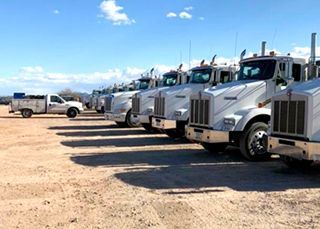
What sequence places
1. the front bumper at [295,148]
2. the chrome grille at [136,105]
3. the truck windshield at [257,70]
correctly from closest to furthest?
1. the front bumper at [295,148]
2. the truck windshield at [257,70]
3. the chrome grille at [136,105]

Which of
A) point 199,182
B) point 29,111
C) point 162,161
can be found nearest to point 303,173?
point 199,182

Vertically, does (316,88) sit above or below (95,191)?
above

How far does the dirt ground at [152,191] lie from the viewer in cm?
704

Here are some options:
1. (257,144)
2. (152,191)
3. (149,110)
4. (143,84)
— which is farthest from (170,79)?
(152,191)

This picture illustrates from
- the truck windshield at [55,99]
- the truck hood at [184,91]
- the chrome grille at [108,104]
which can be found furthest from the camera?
the truck windshield at [55,99]

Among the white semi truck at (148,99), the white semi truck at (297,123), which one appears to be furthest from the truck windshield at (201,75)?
the white semi truck at (297,123)

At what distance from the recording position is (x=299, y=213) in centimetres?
746

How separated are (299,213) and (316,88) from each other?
3535 millimetres

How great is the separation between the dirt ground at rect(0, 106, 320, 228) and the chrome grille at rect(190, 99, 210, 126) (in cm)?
99

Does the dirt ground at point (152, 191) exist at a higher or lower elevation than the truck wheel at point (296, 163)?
lower

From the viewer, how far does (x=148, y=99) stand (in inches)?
830

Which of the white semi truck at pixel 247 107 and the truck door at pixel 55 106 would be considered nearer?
the white semi truck at pixel 247 107

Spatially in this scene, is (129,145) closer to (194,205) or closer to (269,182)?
(269,182)

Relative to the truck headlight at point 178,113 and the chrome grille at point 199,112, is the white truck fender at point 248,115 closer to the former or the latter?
the chrome grille at point 199,112
